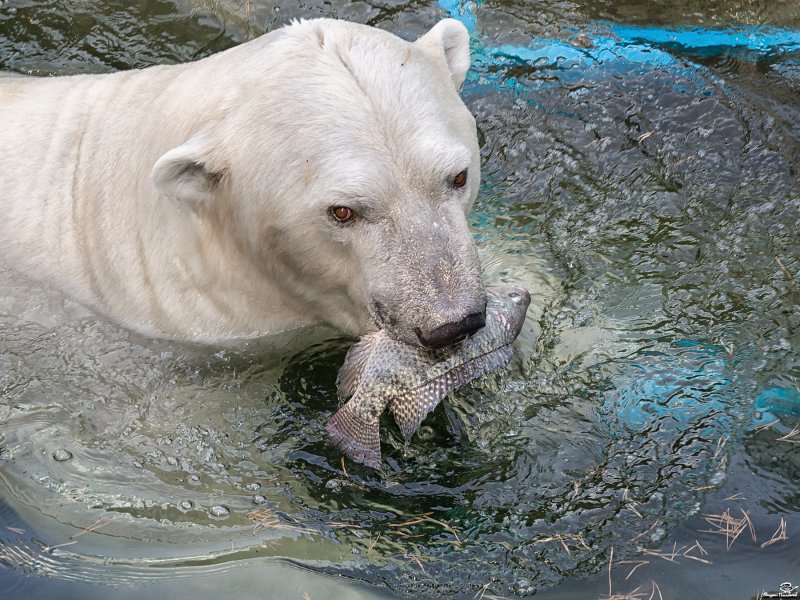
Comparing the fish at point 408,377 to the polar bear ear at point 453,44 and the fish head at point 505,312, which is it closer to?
the fish head at point 505,312

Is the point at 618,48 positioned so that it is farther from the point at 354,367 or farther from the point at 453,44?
the point at 354,367

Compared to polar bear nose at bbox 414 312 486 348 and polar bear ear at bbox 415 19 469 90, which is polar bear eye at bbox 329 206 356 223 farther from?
polar bear ear at bbox 415 19 469 90

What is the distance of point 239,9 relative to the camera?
6234 mm

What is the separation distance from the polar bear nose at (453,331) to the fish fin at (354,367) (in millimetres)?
233

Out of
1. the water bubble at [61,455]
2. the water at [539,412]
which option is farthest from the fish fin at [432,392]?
the water bubble at [61,455]

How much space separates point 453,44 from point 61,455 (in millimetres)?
2270

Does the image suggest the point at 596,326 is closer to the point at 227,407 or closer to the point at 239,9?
the point at 227,407

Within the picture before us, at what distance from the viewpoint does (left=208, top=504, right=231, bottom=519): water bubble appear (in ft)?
10.8

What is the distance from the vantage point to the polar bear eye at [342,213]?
3051 millimetres

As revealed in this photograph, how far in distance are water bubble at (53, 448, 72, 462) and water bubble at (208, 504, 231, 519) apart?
27.0 inches

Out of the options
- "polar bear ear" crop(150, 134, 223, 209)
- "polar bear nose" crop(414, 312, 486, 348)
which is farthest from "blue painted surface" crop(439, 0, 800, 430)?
"polar bear nose" crop(414, 312, 486, 348)

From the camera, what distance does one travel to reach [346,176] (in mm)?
2992

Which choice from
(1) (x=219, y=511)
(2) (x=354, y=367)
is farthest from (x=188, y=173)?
(1) (x=219, y=511)

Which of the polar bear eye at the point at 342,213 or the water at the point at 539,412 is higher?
the polar bear eye at the point at 342,213
